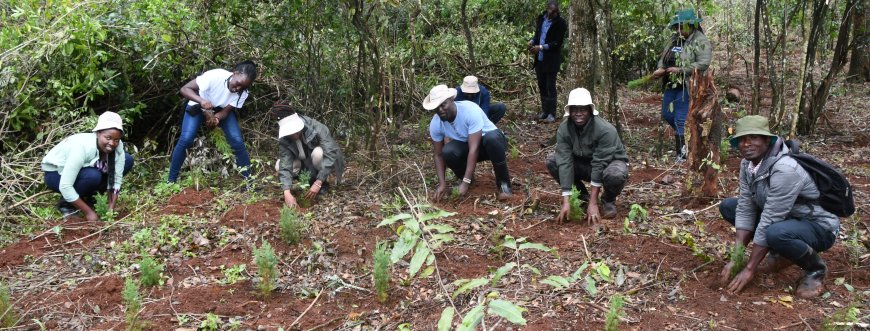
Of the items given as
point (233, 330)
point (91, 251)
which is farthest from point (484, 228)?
point (91, 251)

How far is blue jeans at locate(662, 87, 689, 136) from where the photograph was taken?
677cm

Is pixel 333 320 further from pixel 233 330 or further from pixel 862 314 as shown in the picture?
pixel 862 314

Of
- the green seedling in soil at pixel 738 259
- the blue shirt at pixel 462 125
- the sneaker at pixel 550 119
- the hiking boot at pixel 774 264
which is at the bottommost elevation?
the sneaker at pixel 550 119

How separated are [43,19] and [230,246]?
3381mm

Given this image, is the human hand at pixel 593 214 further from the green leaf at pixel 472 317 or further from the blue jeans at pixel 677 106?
the green leaf at pixel 472 317

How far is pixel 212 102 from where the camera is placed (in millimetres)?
6496

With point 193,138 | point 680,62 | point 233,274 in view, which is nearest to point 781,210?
point 680,62

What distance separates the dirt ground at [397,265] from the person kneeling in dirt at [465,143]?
205 millimetres

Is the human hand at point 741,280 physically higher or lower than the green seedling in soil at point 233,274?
lower

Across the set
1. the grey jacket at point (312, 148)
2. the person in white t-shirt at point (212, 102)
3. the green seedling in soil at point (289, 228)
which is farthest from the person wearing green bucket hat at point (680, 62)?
the person in white t-shirt at point (212, 102)

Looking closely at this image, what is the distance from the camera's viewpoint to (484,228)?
541 centimetres

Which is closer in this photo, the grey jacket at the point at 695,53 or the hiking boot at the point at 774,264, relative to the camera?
the hiking boot at the point at 774,264

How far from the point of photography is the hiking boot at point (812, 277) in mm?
3982

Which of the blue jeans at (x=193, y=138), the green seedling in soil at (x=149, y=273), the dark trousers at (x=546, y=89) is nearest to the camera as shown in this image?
the green seedling in soil at (x=149, y=273)
